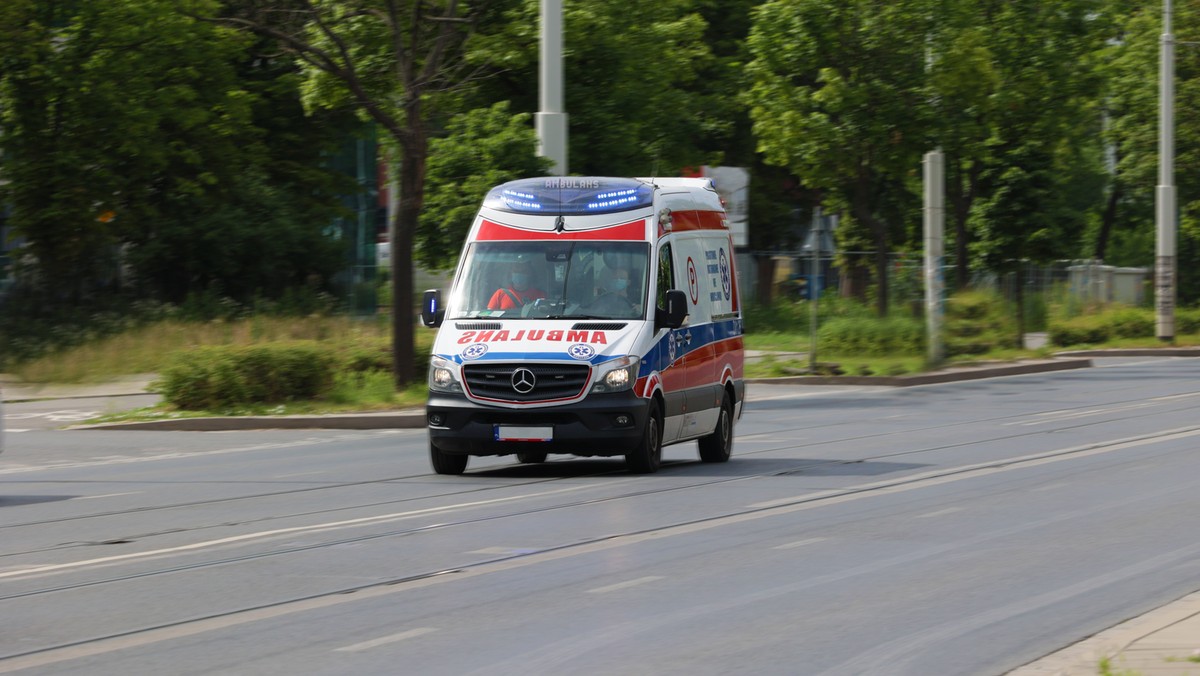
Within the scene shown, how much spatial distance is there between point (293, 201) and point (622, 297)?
31570 millimetres

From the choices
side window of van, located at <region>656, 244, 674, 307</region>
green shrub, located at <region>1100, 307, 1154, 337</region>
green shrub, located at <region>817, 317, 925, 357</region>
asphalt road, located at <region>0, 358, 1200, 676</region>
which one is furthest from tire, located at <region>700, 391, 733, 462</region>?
green shrub, located at <region>1100, 307, 1154, 337</region>

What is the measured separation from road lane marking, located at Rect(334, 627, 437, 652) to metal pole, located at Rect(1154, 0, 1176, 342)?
38.7 metres

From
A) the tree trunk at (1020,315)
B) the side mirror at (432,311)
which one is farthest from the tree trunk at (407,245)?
the tree trunk at (1020,315)

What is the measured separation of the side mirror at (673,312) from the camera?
15.2 meters

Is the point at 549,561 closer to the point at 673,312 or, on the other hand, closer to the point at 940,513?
the point at 940,513

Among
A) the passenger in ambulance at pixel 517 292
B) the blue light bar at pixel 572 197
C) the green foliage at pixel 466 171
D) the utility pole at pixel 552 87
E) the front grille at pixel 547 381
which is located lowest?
the front grille at pixel 547 381

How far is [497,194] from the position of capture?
16.2 meters

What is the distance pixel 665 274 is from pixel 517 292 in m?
1.34

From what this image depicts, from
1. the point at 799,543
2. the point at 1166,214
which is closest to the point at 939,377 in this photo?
the point at 1166,214

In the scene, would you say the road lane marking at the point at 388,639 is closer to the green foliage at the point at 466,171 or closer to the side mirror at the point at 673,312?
the side mirror at the point at 673,312

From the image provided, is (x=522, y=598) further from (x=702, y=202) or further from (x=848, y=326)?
(x=848, y=326)

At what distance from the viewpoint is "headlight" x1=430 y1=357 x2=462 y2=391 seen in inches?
582

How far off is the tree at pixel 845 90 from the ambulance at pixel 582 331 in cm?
2210

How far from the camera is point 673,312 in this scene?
15.2 meters
